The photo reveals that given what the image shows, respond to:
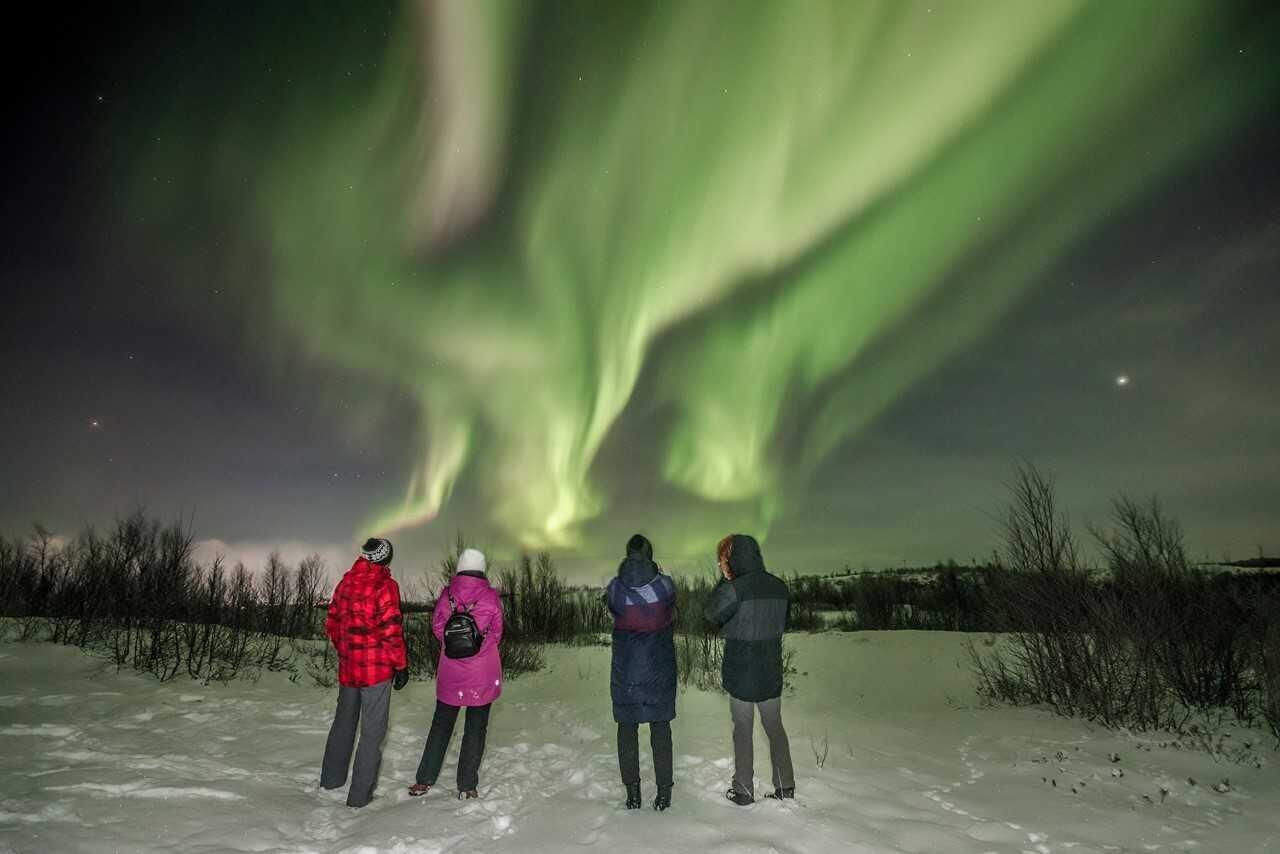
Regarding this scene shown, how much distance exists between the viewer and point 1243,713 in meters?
11.4

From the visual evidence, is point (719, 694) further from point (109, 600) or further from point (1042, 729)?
point (109, 600)

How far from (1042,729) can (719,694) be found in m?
6.06

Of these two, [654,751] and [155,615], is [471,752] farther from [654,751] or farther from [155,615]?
[155,615]

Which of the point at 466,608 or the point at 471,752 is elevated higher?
the point at 466,608

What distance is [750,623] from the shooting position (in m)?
5.58

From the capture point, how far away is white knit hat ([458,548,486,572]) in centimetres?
593

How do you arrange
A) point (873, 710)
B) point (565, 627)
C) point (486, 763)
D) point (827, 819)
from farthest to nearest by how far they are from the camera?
point (565, 627) < point (873, 710) < point (486, 763) < point (827, 819)

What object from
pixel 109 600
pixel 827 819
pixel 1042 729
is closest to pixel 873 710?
pixel 1042 729

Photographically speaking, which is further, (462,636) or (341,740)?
(341,740)

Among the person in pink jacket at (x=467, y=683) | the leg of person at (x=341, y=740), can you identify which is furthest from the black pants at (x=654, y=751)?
the leg of person at (x=341, y=740)

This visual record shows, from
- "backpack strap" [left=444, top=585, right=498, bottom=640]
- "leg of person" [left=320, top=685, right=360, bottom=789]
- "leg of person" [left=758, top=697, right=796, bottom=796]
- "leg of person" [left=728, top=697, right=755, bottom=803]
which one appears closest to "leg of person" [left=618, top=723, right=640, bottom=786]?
"leg of person" [left=728, top=697, right=755, bottom=803]

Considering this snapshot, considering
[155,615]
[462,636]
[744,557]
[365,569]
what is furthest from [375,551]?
[155,615]

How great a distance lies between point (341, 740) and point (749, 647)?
405cm

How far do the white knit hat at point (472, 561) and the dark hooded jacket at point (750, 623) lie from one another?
2.27 meters
